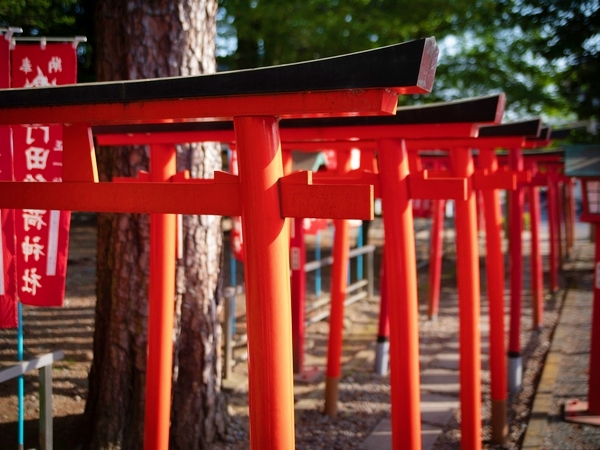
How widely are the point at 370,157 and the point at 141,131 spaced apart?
2.32m

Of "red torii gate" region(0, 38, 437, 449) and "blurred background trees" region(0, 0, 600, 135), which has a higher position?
"blurred background trees" region(0, 0, 600, 135)

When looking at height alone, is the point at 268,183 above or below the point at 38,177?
below

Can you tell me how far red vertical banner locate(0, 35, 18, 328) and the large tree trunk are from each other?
1.92ft

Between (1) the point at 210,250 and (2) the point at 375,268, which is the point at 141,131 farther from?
(2) the point at 375,268

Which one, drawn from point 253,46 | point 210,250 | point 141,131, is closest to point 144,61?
point 141,131

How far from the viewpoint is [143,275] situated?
406 centimetres

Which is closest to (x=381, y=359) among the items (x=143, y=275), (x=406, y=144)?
(x=406, y=144)

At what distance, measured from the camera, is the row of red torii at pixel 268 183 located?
202 cm

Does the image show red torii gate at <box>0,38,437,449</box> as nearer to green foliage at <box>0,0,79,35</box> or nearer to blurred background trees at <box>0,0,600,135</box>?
green foliage at <box>0,0,79,35</box>

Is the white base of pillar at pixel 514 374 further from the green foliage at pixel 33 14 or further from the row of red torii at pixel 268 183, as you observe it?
the green foliage at pixel 33 14

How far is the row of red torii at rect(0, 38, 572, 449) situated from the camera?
6.61 ft

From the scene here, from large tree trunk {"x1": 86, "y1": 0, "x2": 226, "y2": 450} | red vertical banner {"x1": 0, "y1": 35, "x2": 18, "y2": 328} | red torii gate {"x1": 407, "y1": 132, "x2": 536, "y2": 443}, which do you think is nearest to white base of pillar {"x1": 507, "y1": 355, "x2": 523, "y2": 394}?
red torii gate {"x1": 407, "y1": 132, "x2": 536, "y2": 443}

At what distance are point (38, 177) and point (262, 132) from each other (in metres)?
2.11

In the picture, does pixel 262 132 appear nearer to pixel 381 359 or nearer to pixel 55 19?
pixel 55 19
